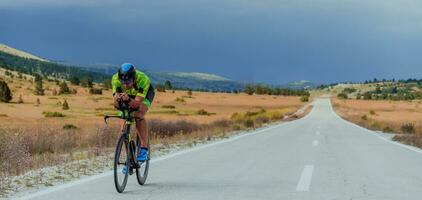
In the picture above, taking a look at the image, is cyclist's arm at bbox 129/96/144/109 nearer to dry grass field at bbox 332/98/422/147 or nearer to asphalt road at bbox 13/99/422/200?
asphalt road at bbox 13/99/422/200

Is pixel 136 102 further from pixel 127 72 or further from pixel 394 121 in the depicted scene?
pixel 394 121

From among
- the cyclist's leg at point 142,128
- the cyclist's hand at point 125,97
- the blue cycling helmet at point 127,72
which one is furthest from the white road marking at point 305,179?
the blue cycling helmet at point 127,72

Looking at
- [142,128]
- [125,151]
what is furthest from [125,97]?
[125,151]

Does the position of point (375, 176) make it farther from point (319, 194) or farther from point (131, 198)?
point (131, 198)

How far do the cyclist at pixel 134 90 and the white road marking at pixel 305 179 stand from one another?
2.53 m

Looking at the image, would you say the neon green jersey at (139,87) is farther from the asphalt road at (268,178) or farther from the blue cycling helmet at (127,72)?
the asphalt road at (268,178)

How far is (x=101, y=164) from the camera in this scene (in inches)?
513

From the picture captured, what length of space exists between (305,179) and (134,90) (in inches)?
140

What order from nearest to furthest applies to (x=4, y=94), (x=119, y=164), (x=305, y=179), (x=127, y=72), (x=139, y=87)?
(x=127, y=72), (x=119, y=164), (x=139, y=87), (x=305, y=179), (x=4, y=94)

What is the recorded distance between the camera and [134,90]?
29.9 ft

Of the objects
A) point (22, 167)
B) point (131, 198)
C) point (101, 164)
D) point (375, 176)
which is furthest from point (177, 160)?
point (131, 198)

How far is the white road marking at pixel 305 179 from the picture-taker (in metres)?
9.49

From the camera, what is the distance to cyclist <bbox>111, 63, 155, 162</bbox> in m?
8.80

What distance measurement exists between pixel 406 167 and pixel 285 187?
455 cm
